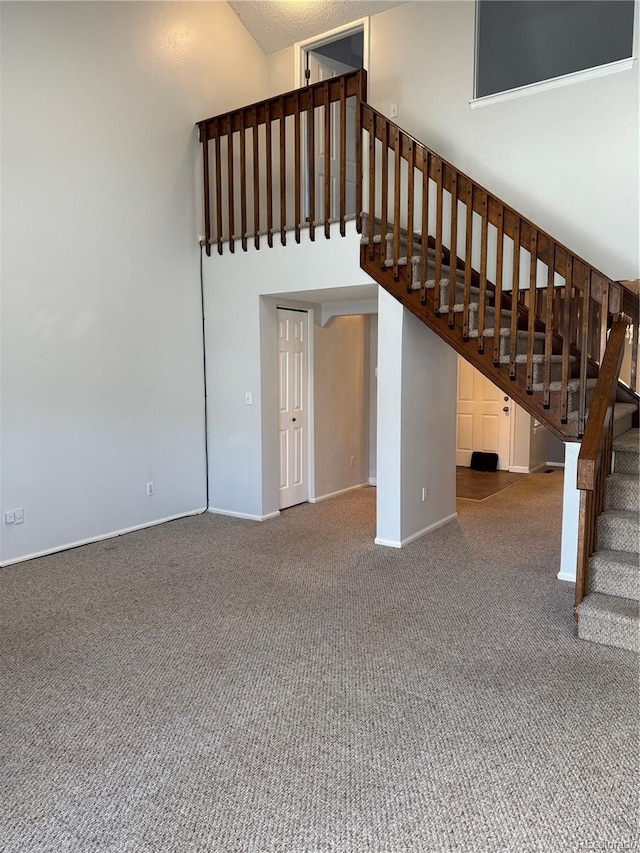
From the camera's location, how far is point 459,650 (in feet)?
10.00

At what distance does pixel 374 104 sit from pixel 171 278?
2.69m

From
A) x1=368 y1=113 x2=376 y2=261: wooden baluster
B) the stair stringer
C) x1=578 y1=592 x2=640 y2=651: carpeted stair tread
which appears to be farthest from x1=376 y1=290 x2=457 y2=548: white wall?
x1=578 y1=592 x2=640 y2=651: carpeted stair tread

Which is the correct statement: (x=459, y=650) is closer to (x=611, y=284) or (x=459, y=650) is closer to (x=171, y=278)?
(x=611, y=284)

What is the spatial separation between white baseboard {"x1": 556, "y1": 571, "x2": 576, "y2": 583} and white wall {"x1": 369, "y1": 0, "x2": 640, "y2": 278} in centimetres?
238

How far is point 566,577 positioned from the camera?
402 centimetres

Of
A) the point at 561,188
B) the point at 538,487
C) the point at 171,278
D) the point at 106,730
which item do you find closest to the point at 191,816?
the point at 106,730

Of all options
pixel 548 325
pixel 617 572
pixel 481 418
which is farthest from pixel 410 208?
pixel 481 418

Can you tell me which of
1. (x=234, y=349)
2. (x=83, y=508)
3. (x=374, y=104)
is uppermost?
(x=374, y=104)

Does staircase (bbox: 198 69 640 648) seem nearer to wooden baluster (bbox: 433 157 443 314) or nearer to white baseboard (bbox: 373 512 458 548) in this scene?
wooden baluster (bbox: 433 157 443 314)

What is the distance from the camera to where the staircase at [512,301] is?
10.8 feet

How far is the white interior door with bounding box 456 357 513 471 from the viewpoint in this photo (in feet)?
26.7

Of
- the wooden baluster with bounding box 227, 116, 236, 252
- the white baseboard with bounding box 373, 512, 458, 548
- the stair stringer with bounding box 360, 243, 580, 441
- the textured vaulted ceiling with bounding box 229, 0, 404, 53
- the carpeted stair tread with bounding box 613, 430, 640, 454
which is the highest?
the textured vaulted ceiling with bounding box 229, 0, 404, 53

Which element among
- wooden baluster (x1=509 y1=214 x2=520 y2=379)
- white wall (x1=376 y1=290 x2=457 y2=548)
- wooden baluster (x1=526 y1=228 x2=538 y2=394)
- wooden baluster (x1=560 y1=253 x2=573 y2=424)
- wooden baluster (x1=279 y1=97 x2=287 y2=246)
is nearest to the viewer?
wooden baluster (x1=560 y1=253 x2=573 y2=424)

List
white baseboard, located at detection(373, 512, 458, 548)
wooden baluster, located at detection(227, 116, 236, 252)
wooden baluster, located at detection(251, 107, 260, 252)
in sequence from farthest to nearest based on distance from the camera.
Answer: wooden baluster, located at detection(227, 116, 236, 252) → wooden baluster, located at detection(251, 107, 260, 252) → white baseboard, located at detection(373, 512, 458, 548)
